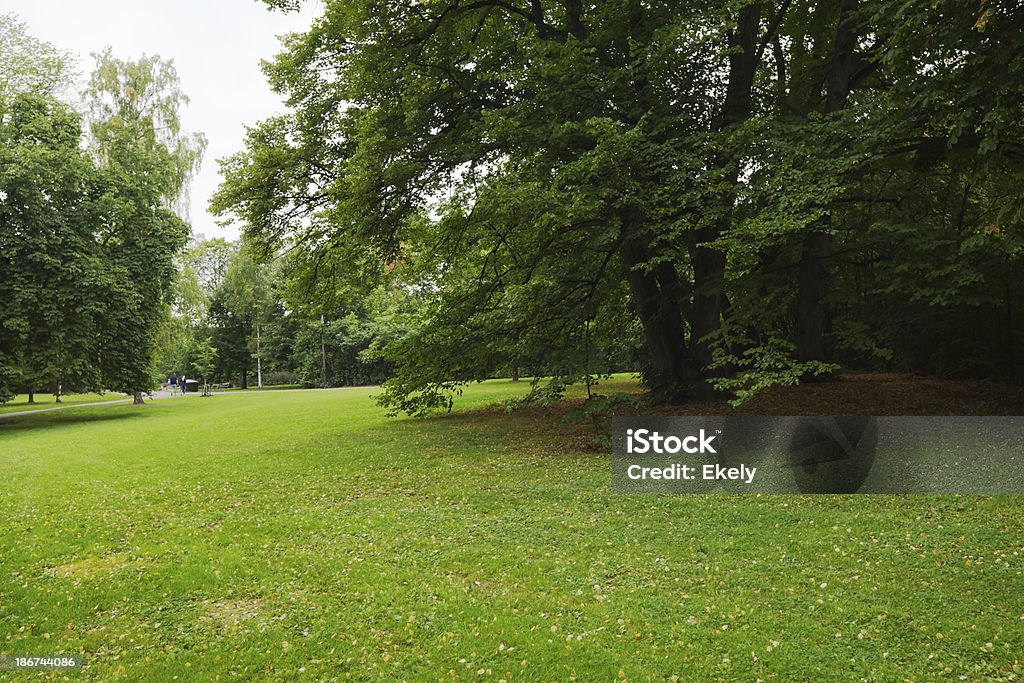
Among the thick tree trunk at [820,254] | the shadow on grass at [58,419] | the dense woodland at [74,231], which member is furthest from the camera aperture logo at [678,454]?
the shadow on grass at [58,419]

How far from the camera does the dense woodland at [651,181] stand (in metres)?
9.86

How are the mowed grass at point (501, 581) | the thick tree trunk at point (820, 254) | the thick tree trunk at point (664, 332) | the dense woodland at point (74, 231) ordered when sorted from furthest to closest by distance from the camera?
the dense woodland at point (74, 231) < the thick tree trunk at point (664, 332) < the thick tree trunk at point (820, 254) < the mowed grass at point (501, 581)

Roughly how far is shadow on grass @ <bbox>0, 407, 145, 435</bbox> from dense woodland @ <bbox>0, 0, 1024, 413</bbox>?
43.5 feet

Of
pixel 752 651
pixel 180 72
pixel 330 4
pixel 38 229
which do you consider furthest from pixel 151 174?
pixel 752 651

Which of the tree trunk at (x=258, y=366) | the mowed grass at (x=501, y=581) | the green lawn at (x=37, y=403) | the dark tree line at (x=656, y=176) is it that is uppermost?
the dark tree line at (x=656, y=176)

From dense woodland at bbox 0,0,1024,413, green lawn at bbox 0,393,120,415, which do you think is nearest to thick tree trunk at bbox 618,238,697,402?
dense woodland at bbox 0,0,1024,413

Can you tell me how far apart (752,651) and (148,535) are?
23.9ft

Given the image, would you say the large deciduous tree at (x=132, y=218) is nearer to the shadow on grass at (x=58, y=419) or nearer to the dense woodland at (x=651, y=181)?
the shadow on grass at (x=58, y=419)

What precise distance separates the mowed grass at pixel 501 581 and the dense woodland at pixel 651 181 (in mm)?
2739

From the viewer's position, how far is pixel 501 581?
247 inches

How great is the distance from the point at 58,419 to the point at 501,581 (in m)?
27.2

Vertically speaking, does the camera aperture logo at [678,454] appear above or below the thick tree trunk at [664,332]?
below

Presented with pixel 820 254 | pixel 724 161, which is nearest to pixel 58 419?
pixel 724 161

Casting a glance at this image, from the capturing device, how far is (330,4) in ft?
46.5
